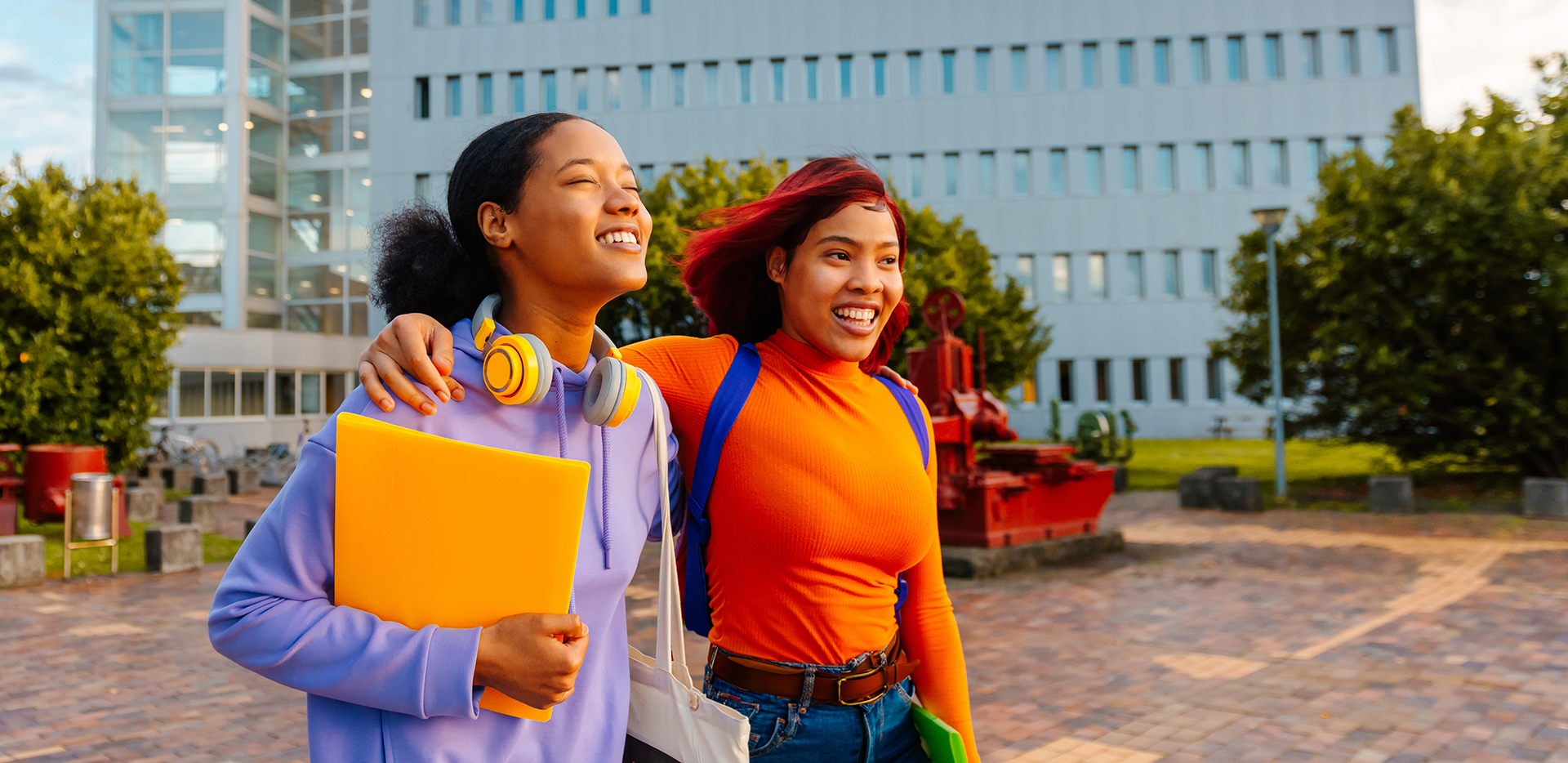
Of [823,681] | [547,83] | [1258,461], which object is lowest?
[1258,461]

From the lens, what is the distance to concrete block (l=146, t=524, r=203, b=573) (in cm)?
1041

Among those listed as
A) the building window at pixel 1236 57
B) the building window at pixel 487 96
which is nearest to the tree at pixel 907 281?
the building window at pixel 487 96

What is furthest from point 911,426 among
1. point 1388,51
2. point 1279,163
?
point 1388,51

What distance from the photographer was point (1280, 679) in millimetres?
6215

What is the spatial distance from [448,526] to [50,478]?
1343 cm

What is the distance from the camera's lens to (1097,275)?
39.5 meters

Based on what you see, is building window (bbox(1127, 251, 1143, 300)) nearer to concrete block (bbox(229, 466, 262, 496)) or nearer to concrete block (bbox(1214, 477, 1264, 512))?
concrete block (bbox(1214, 477, 1264, 512))

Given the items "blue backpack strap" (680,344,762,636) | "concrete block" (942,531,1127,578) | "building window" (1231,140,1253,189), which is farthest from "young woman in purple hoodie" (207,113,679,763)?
"building window" (1231,140,1253,189)

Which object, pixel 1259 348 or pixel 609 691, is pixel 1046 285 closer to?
pixel 1259 348

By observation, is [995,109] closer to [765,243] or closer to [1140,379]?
[1140,379]

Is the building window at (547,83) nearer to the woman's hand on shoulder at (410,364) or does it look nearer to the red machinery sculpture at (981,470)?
the red machinery sculpture at (981,470)

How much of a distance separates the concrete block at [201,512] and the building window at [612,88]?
2938 cm

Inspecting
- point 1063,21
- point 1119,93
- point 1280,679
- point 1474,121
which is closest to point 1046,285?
point 1119,93

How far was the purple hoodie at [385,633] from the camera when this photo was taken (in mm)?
1316
